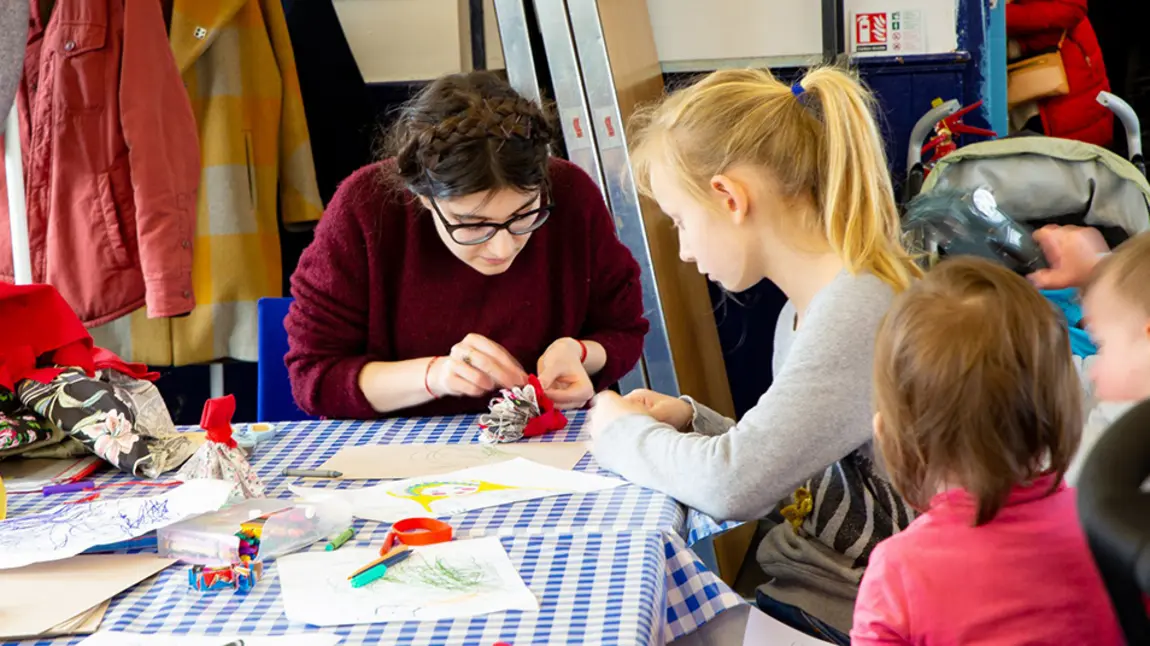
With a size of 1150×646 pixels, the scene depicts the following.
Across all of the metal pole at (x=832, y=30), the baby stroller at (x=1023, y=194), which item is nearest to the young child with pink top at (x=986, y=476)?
the baby stroller at (x=1023, y=194)

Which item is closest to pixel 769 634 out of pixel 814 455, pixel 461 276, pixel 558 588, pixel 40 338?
pixel 814 455

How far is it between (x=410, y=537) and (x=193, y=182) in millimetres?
1775

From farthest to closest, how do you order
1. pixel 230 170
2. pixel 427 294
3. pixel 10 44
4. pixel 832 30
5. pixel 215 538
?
pixel 832 30 < pixel 230 170 < pixel 10 44 < pixel 427 294 < pixel 215 538

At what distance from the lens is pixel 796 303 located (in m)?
1.61

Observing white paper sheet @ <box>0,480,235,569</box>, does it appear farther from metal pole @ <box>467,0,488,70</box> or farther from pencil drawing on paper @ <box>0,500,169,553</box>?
metal pole @ <box>467,0,488,70</box>

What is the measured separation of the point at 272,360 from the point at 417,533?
1.03m

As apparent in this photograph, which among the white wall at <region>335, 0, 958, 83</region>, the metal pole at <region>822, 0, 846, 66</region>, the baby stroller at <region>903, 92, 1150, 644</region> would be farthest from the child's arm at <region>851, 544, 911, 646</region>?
the white wall at <region>335, 0, 958, 83</region>

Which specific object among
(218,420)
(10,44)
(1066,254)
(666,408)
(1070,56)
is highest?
(10,44)

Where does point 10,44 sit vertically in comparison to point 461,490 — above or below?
above

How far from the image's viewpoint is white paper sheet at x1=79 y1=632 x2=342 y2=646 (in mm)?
1052

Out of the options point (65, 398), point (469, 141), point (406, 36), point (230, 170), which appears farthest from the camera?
point (406, 36)

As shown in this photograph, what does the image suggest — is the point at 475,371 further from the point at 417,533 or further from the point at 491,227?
the point at 417,533

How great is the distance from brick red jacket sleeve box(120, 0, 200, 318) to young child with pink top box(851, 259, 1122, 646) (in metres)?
2.03

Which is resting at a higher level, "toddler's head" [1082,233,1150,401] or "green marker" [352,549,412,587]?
"toddler's head" [1082,233,1150,401]
